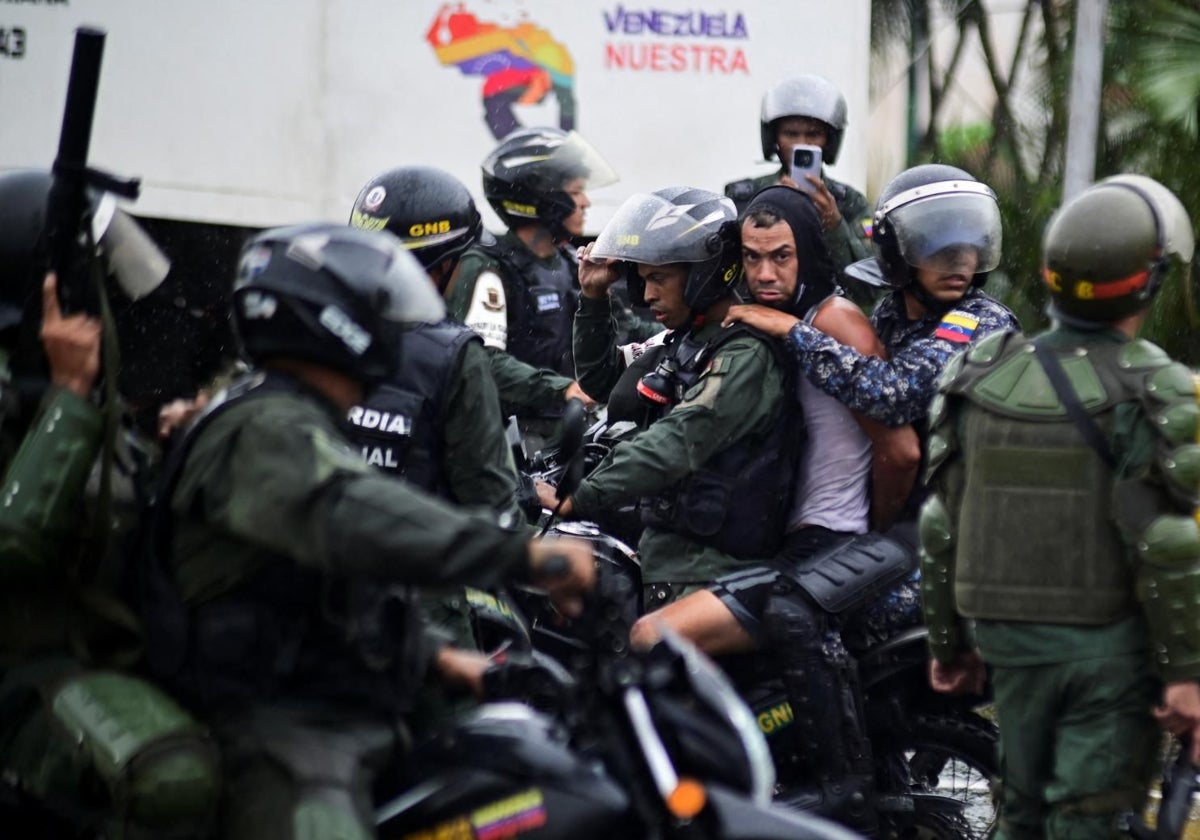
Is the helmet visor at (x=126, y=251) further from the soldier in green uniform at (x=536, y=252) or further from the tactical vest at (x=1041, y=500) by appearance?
the soldier in green uniform at (x=536, y=252)

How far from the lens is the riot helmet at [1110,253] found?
163 inches

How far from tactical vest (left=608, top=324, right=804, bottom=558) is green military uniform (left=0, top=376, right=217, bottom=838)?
7.10 ft

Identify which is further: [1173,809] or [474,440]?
[474,440]

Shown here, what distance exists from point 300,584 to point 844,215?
13.4 feet

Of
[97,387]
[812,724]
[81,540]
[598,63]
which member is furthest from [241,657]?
[598,63]

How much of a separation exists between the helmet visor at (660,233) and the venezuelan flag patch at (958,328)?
64 centimetres

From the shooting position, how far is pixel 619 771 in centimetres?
316

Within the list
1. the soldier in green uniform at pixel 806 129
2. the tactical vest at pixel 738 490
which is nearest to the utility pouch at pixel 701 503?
the tactical vest at pixel 738 490

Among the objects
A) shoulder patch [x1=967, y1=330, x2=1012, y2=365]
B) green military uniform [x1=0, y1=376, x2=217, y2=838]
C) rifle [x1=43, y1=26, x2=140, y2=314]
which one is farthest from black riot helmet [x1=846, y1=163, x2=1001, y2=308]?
green military uniform [x1=0, y1=376, x2=217, y2=838]

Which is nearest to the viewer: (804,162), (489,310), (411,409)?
(411,409)

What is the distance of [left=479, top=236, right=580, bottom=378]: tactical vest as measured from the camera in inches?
292

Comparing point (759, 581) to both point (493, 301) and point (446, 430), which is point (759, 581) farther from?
point (493, 301)

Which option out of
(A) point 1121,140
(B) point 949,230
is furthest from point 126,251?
(A) point 1121,140

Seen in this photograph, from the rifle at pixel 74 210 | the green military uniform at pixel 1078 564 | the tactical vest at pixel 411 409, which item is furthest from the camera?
the tactical vest at pixel 411 409
